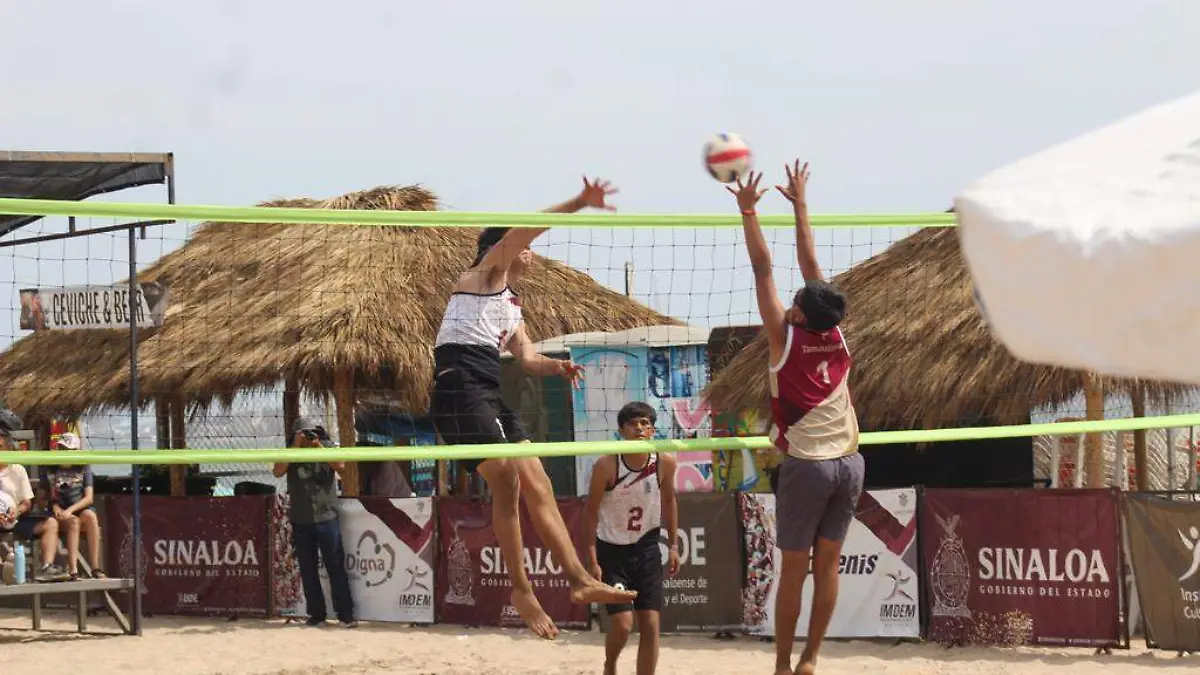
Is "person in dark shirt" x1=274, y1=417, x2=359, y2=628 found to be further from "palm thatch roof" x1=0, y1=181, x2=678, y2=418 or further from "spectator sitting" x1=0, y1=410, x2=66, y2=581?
"palm thatch roof" x1=0, y1=181, x2=678, y2=418

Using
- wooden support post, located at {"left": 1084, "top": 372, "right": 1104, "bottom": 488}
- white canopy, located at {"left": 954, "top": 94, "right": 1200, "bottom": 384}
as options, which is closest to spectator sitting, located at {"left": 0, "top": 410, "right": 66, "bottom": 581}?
wooden support post, located at {"left": 1084, "top": 372, "right": 1104, "bottom": 488}

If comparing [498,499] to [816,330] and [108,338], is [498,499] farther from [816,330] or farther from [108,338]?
[108,338]

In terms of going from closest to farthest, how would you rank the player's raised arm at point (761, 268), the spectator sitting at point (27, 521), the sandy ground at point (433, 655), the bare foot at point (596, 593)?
the player's raised arm at point (761, 268) → the bare foot at point (596, 593) → the sandy ground at point (433, 655) → the spectator sitting at point (27, 521)

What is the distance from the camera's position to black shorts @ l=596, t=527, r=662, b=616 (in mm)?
8227

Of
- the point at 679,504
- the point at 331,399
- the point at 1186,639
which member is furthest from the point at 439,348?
the point at 331,399

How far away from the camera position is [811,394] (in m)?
6.75

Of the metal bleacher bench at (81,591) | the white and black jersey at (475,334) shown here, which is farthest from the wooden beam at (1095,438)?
the metal bleacher bench at (81,591)

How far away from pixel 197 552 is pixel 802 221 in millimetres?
7970

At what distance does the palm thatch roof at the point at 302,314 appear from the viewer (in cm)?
1564

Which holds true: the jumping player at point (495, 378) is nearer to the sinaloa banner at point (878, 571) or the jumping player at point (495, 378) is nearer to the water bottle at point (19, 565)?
the sinaloa banner at point (878, 571)

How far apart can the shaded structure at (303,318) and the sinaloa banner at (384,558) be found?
2360 millimetres

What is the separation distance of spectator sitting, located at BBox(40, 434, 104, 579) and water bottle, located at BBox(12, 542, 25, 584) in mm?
388

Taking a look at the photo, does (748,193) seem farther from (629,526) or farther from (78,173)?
(78,173)

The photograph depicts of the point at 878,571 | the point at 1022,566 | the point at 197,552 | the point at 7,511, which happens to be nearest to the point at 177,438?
the point at 197,552
